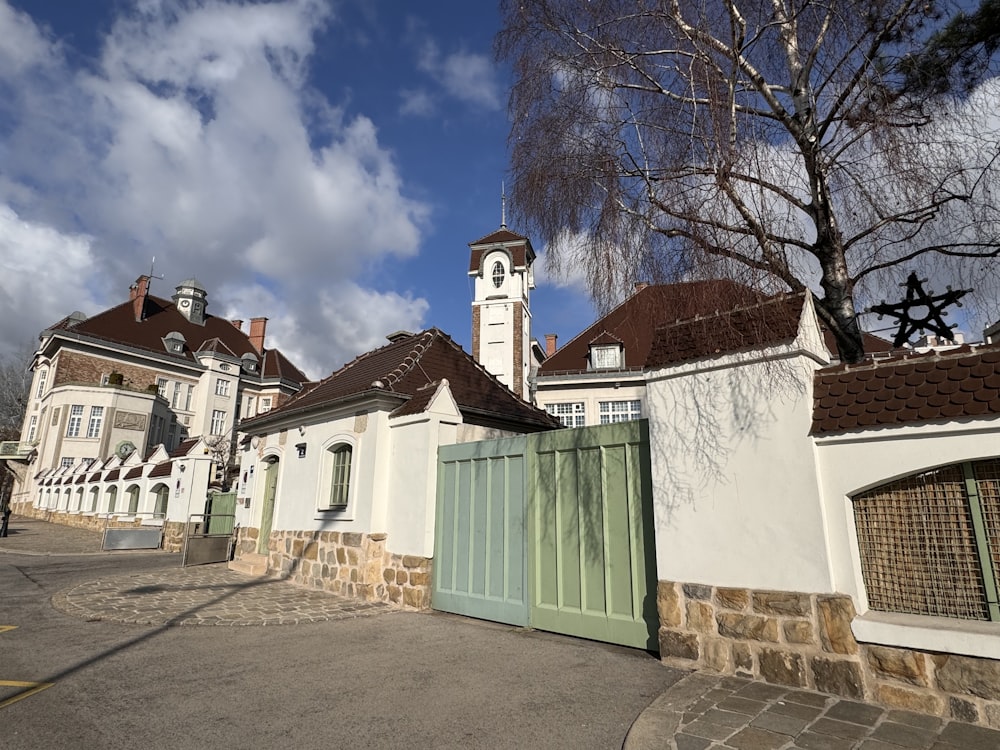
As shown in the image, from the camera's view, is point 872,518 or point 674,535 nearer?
point 872,518

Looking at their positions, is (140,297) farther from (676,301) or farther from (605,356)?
(676,301)

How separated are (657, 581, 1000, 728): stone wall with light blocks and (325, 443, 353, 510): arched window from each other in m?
6.37

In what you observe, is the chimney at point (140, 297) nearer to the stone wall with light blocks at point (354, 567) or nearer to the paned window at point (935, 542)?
the stone wall with light blocks at point (354, 567)

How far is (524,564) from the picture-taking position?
6855 millimetres

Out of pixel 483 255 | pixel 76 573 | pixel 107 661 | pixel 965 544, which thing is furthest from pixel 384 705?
pixel 483 255

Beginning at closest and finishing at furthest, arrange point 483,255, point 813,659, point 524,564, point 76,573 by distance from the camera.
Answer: point 813,659 → point 524,564 → point 76,573 → point 483,255

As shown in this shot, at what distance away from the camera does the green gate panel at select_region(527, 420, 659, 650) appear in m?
5.67

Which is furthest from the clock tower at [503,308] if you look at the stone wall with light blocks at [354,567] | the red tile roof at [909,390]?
the red tile roof at [909,390]

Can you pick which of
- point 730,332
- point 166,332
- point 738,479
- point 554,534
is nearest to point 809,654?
point 738,479

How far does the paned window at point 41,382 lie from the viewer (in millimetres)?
40656

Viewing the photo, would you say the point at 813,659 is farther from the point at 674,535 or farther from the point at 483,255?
the point at 483,255

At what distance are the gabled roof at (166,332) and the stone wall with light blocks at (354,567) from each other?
121 feet

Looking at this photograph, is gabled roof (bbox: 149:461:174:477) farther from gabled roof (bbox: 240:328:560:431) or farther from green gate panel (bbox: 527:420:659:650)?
green gate panel (bbox: 527:420:659:650)

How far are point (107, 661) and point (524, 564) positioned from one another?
14.5 feet
